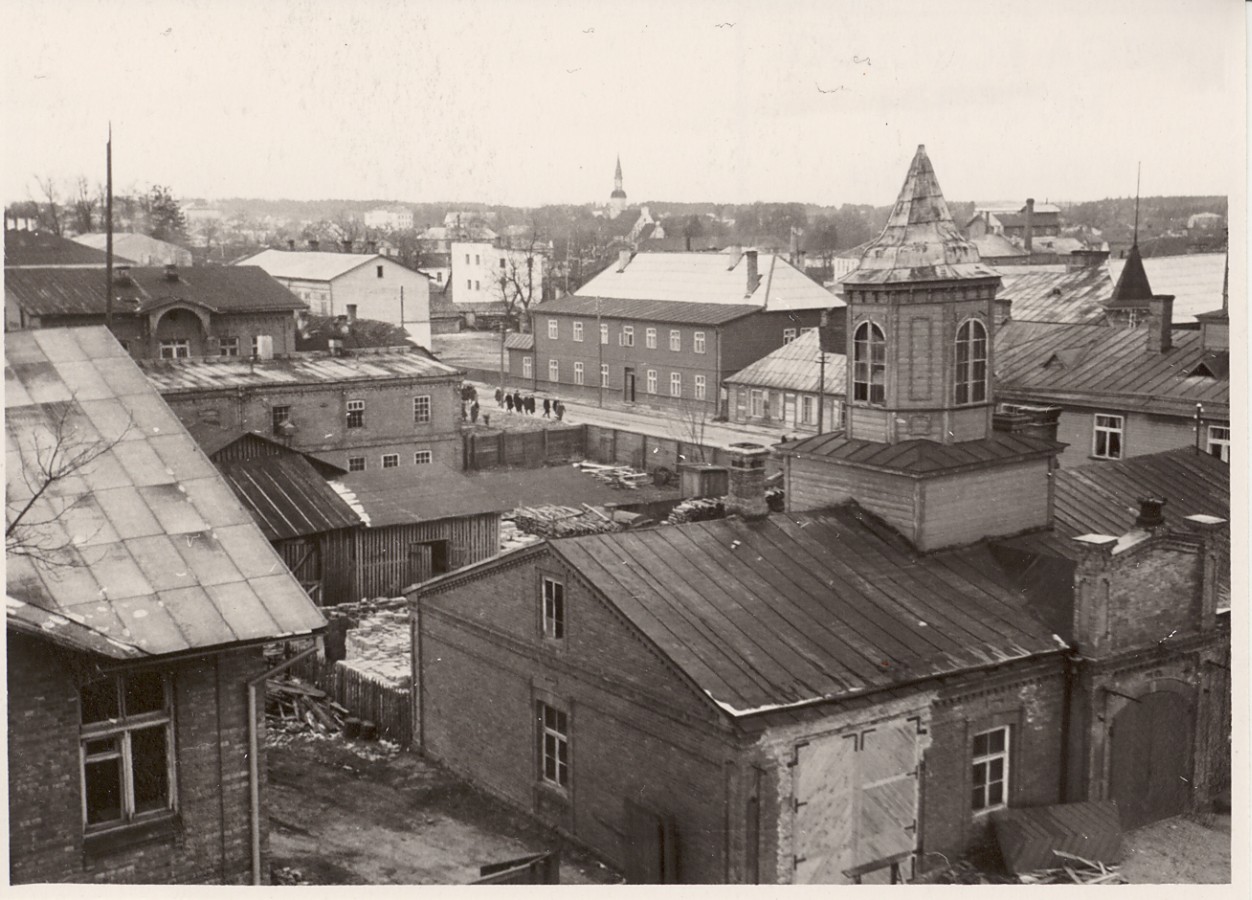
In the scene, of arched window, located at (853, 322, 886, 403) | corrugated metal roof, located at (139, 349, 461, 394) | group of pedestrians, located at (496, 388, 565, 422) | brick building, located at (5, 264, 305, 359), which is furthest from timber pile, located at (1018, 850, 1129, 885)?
group of pedestrians, located at (496, 388, 565, 422)

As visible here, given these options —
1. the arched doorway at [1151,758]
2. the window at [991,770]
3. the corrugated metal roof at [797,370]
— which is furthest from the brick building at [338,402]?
the arched doorway at [1151,758]

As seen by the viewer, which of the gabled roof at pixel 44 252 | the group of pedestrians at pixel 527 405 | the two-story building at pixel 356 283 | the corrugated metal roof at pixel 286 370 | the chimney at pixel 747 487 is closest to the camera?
the chimney at pixel 747 487

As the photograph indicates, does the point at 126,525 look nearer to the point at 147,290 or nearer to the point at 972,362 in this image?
the point at 972,362

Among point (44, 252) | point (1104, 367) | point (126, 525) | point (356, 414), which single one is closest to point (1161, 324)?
point (1104, 367)

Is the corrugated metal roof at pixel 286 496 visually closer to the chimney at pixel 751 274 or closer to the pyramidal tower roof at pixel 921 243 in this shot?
the pyramidal tower roof at pixel 921 243

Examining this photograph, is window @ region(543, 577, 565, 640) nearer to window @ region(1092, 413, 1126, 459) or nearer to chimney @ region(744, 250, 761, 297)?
window @ region(1092, 413, 1126, 459)

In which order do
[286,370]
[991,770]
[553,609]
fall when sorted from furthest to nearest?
[286,370] < [553,609] < [991,770]
